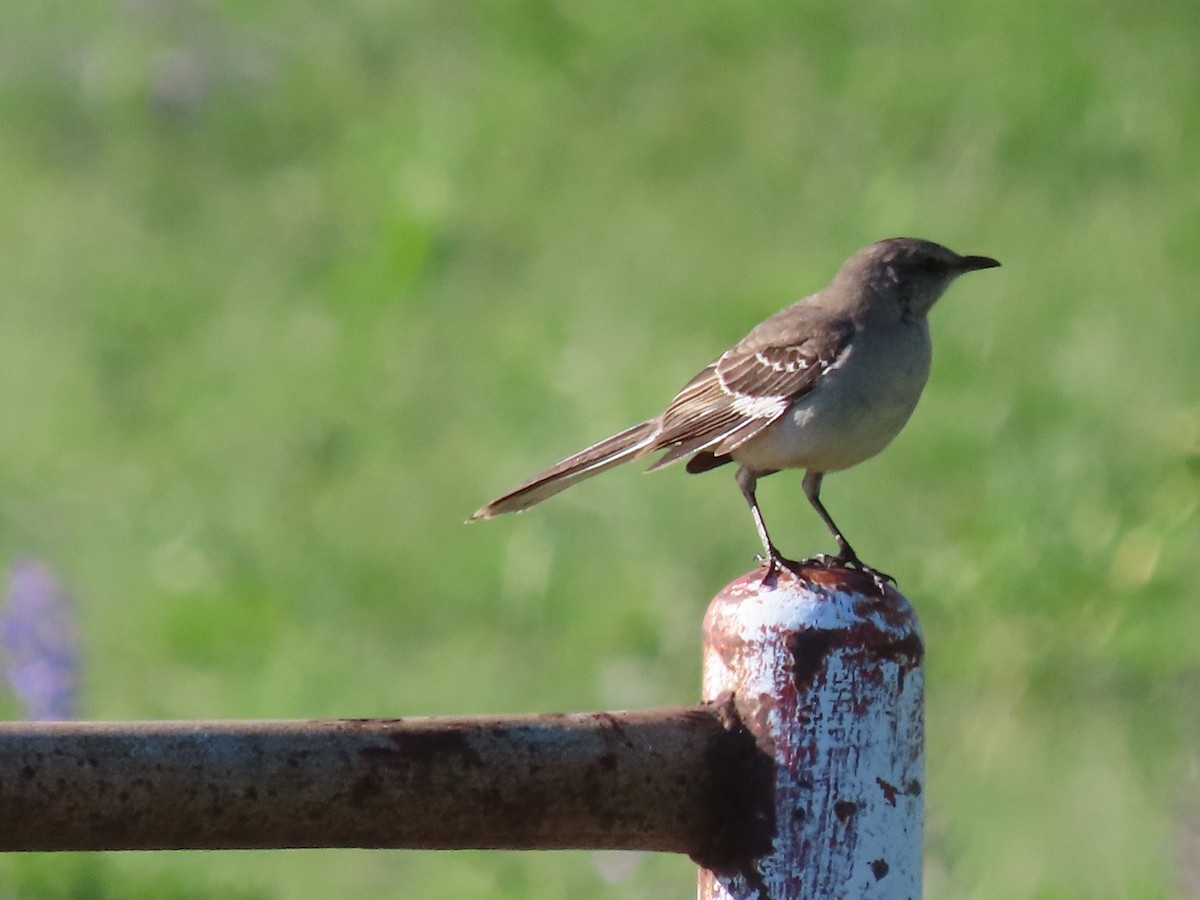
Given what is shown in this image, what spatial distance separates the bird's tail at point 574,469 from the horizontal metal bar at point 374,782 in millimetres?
2036

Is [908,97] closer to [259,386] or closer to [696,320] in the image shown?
[696,320]

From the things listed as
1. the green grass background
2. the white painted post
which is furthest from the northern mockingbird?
the white painted post

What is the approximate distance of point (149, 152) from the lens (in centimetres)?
1152

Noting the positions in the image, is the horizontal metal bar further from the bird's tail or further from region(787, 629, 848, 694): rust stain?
the bird's tail

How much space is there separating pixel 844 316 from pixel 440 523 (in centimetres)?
334

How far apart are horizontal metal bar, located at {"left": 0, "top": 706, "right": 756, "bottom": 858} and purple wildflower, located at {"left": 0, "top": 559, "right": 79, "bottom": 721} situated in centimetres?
326

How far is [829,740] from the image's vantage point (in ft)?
7.61

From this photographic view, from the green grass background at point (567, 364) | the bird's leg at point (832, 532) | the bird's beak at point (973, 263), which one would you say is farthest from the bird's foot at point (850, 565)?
the green grass background at point (567, 364)

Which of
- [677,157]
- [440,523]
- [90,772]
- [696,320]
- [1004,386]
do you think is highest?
[677,157]

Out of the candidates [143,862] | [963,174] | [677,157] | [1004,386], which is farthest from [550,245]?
[143,862]

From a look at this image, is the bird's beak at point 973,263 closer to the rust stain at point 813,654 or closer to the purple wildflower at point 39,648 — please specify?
the purple wildflower at point 39,648

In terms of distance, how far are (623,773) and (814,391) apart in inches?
96.1

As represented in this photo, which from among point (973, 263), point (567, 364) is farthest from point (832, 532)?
point (567, 364)

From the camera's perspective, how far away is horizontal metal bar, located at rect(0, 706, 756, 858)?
202 centimetres
